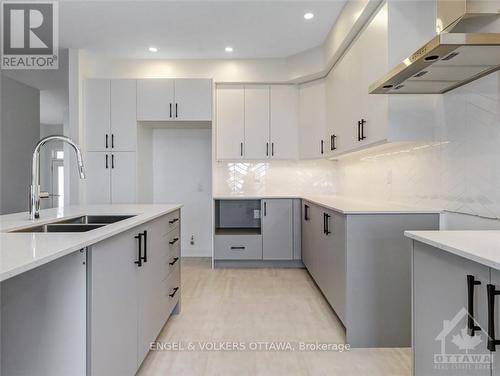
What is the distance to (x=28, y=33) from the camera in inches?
131

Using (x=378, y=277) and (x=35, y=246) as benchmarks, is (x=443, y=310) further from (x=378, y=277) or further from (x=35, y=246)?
(x=35, y=246)

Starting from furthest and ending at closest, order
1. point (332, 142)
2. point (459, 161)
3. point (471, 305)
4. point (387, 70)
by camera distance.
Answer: point (332, 142) < point (387, 70) < point (459, 161) < point (471, 305)

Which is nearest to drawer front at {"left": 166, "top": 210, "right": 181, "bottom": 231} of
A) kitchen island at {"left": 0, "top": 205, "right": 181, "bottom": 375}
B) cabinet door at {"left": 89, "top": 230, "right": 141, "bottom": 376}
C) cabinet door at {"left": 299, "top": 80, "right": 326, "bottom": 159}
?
cabinet door at {"left": 89, "top": 230, "right": 141, "bottom": 376}

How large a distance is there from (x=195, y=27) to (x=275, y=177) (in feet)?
7.33

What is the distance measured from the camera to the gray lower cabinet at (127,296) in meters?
1.29

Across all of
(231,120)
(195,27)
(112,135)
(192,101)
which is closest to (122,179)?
(112,135)

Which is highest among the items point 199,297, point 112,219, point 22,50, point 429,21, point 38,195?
point 22,50

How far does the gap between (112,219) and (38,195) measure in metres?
0.45

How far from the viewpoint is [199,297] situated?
3090mm

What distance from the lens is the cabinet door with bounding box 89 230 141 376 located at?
1.28 m

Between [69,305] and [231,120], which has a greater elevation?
[231,120]

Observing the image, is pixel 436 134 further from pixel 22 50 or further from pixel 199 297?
pixel 22 50

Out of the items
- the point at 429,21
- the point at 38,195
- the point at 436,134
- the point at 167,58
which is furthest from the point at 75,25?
the point at 436,134

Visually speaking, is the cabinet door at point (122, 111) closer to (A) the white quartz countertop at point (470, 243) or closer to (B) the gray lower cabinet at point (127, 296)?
(B) the gray lower cabinet at point (127, 296)
